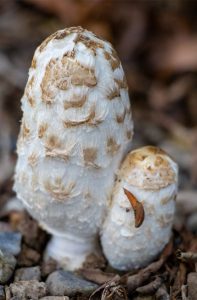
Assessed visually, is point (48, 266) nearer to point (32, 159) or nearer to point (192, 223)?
point (32, 159)

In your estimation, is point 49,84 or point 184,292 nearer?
point 49,84

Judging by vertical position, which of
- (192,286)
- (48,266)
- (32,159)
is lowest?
(48,266)

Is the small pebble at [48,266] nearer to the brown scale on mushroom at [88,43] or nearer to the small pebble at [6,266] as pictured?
the small pebble at [6,266]

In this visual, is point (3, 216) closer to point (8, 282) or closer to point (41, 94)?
point (8, 282)

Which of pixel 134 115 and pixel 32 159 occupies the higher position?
pixel 32 159

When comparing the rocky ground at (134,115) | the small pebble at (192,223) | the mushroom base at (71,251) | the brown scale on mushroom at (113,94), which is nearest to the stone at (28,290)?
the rocky ground at (134,115)

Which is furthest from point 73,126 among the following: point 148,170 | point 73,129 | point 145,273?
point 145,273
